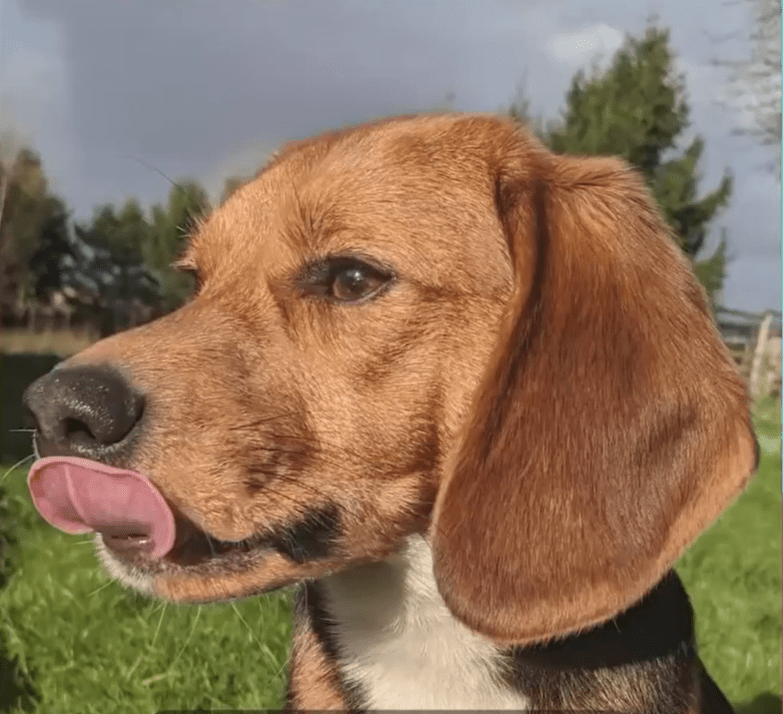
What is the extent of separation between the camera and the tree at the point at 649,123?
436 centimetres

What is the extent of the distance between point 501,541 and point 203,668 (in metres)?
2.08

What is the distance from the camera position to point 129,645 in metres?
4.27

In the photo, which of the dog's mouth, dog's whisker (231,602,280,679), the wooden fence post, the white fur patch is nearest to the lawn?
dog's whisker (231,602,280,679)

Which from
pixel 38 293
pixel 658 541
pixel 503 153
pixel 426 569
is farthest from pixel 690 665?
pixel 38 293

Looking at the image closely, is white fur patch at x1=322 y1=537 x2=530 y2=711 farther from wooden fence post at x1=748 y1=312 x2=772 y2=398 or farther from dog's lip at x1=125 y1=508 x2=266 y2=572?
wooden fence post at x1=748 y1=312 x2=772 y2=398

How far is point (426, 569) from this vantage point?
2680mm

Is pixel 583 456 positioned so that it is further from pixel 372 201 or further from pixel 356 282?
pixel 372 201

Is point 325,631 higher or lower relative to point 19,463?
lower

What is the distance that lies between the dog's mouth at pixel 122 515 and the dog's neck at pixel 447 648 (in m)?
0.48

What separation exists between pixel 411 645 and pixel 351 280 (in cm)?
94

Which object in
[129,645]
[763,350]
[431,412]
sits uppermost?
[431,412]

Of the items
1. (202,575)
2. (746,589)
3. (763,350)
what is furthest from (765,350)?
(202,575)

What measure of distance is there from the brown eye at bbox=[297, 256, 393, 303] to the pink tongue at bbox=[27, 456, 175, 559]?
2.06 feet

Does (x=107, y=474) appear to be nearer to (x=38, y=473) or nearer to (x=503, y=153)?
(x=38, y=473)
